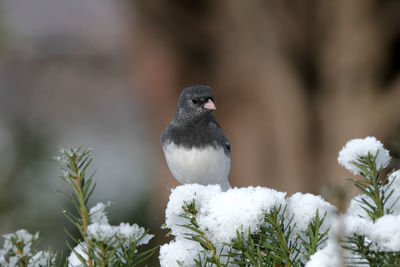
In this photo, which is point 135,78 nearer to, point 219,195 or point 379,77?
point 379,77

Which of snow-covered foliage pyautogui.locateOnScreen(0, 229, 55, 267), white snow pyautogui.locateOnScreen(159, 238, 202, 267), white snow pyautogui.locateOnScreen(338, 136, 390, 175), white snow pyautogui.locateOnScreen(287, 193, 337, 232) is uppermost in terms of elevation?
white snow pyautogui.locateOnScreen(338, 136, 390, 175)

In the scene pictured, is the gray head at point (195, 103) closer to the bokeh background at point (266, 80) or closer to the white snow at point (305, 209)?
the white snow at point (305, 209)

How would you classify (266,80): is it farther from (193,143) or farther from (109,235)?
(109,235)

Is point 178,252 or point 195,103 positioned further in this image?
→ point 195,103

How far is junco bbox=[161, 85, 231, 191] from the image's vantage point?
1.86 m

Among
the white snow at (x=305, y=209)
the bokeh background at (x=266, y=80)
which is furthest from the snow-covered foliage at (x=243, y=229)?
the bokeh background at (x=266, y=80)

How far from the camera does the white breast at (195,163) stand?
74.2 inches

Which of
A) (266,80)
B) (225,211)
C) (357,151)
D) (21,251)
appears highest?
(266,80)

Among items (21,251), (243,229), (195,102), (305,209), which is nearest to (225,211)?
(243,229)

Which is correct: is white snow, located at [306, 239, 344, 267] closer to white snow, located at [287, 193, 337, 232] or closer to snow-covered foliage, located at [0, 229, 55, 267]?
white snow, located at [287, 193, 337, 232]

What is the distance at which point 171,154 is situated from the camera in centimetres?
189

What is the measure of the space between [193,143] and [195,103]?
0.18m

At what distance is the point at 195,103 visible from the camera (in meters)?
1.81

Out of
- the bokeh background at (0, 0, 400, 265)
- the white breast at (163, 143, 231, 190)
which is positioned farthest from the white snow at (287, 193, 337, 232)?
the bokeh background at (0, 0, 400, 265)
